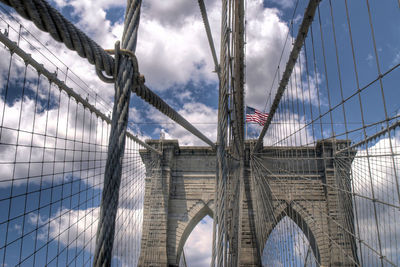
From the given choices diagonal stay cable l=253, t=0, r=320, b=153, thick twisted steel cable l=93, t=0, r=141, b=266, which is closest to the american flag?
diagonal stay cable l=253, t=0, r=320, b=153

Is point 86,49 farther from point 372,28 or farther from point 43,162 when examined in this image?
point 43,162

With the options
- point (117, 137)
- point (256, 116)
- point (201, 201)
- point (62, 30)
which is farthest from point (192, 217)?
point (62, 30)

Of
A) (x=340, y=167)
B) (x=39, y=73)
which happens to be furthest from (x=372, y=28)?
(x=340, y=167)

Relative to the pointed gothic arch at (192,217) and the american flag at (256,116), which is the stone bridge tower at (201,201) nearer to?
the pointed gothic arch at (192,217)

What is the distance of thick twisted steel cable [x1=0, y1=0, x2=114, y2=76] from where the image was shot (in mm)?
1149

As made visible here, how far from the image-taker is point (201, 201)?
11.2 meters

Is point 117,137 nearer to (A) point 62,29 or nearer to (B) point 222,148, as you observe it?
(A) point 62,29

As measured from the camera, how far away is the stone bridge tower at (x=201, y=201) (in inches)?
400

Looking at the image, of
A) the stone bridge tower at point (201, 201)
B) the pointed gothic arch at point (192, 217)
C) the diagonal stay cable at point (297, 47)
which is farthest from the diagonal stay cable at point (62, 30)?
the pointed gothic arch at point (192, 217)

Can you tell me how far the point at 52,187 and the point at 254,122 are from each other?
8020 millimetres

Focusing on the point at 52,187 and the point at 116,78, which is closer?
the point at 116,78

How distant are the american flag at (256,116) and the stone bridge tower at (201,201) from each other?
97 cm

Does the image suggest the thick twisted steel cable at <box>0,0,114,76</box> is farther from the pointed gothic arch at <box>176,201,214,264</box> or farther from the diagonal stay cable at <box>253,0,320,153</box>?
the pointed gothic arch at <box>176,201,214,264</box>

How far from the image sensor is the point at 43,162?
3486mm
